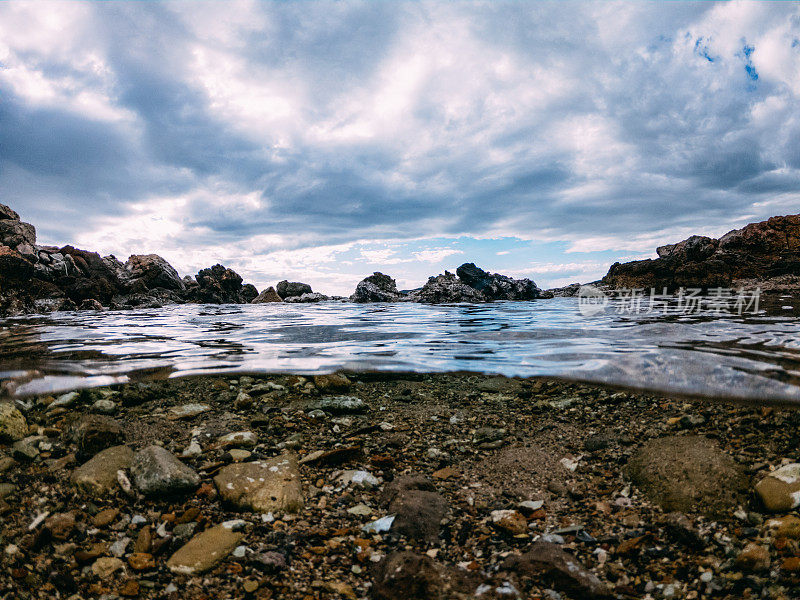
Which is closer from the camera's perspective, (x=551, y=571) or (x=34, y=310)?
(x=551, y=571)

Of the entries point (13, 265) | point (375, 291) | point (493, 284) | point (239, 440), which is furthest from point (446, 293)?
point (239, 440)

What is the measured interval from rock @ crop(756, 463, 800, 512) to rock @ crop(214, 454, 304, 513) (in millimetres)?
3381

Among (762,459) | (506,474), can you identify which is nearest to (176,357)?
(506,474)

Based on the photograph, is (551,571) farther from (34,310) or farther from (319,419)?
(34,310)

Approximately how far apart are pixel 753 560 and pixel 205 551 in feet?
10.8

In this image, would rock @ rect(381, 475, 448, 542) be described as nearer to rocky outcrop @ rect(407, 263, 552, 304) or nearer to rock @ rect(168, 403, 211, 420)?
rock @ rect(168, 403, 211, 420)

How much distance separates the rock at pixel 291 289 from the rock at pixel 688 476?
5861cm

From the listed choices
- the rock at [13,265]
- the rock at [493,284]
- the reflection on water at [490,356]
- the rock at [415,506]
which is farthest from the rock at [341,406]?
the rock at [493,284]

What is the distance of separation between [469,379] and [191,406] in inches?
168

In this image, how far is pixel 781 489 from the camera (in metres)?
Result: 2.56

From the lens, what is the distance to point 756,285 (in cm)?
3459

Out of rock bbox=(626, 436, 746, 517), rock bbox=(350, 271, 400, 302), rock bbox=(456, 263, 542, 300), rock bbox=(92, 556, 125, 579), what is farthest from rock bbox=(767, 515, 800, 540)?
rock bbox=(456, 263, 542, 300)

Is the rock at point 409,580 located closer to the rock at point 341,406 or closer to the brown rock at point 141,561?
the brown rock at point 141,561

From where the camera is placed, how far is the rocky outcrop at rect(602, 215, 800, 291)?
36.8 metres
